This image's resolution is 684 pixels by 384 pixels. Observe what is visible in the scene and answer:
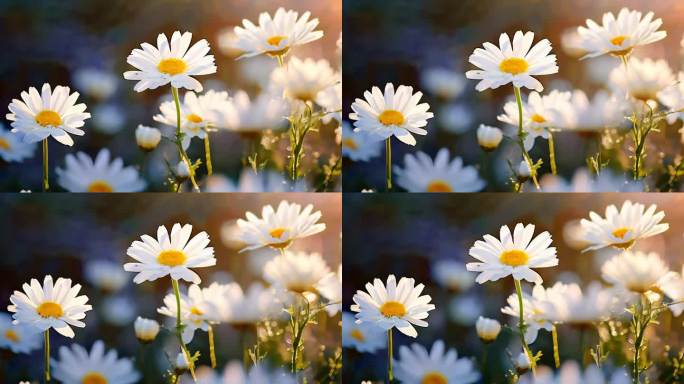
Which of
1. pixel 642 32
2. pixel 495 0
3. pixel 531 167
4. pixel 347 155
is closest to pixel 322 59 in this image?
pixel 347 155

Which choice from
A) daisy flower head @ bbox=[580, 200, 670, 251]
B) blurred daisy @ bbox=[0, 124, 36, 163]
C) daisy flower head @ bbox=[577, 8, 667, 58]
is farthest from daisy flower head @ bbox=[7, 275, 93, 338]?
daisy flower head @ bbox=[577, 8, 667, 58]

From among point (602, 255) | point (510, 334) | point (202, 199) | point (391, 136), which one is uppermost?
point (391, 136)

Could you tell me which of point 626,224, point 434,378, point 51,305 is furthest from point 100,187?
point 626,224

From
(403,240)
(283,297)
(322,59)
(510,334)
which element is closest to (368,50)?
(322,59)

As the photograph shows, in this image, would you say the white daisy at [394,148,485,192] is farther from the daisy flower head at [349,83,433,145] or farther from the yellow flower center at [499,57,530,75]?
the yellow flower center at [499,57,530,75]

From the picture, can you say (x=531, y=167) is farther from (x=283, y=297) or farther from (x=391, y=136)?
(x=283, y=297)

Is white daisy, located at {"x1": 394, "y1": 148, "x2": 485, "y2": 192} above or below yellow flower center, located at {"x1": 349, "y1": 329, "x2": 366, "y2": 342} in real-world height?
above

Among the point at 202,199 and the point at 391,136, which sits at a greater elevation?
the point at 391,136
